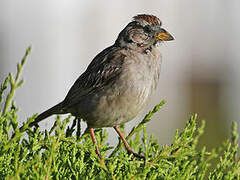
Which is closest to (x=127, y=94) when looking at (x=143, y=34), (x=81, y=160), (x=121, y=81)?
(x=121, y=81)

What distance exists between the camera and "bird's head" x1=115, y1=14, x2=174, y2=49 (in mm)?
3404

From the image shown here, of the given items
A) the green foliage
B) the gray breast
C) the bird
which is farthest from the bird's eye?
the green foliage

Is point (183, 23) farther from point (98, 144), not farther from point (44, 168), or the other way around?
point (44, 168)

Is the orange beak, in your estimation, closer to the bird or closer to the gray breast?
the bird

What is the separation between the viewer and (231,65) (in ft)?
40.8

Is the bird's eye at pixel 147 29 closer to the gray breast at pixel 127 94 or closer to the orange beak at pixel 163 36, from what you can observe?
the orange beak at pixel 163 36

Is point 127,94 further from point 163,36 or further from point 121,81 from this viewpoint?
point 163,36

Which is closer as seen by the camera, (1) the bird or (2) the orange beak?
(1) the bird

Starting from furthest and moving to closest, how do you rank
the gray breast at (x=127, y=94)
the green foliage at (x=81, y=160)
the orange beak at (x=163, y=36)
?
the orange beak at (x=163, y=36)
the gray breast at (x=127, y=94)
the green foliage at (x=81, y=160)

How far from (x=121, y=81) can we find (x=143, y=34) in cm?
53

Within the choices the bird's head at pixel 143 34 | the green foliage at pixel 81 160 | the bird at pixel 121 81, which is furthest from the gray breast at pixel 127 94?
the green foliage at pixel 81 160

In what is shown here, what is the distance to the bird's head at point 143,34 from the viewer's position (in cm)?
340

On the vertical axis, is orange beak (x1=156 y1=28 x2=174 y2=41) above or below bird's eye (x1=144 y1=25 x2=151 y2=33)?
below

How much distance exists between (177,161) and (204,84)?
9.86m
